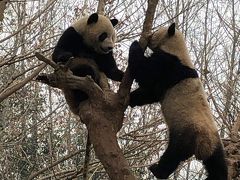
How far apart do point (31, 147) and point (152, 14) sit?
8.96m

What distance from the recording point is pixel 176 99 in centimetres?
462

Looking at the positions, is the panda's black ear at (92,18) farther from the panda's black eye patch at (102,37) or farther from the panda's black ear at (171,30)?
the panda's black ear at (171,30)

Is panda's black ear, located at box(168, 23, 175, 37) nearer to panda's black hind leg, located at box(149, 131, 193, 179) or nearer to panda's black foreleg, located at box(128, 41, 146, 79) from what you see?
panda's black foreleg, located at box(128, 41, 146, 79)

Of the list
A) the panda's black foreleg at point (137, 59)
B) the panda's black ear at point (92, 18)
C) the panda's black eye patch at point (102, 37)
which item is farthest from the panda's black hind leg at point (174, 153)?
the panda's black ear at point (92, 18)

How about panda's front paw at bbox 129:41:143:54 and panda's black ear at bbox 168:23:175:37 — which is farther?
panda's black ear at bbox 168:23:175:37

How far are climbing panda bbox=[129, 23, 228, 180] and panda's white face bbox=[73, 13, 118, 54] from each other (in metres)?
0.56

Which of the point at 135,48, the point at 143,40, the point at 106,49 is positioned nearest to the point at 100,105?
the point at 143,40

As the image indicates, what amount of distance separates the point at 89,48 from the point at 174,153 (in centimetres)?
163

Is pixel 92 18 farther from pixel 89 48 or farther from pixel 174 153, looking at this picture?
pixel 174 153

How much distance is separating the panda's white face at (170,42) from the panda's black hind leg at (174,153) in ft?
2.96

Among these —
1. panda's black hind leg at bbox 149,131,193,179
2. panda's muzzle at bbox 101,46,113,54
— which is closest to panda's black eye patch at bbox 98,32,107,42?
panda's muzzle at bbox 101,46,113,54

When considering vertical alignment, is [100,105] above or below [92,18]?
below

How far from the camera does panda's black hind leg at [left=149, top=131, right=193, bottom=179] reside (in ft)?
Answer: 14.4

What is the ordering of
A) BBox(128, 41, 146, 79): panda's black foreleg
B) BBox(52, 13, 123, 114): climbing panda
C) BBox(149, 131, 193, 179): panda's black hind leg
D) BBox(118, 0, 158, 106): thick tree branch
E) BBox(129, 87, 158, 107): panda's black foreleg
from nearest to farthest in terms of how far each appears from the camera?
BBox(118, 0, 158, 106): thick tree branch → BBox(149, 131, 193, 179): panda's black hind leg → BBox(128, 41, 146, 79): panda's black foreleg → BBox(52, 13, 123, 114): climbing panda → BBox(129, 87, 158, 107): panda's black foreleg
